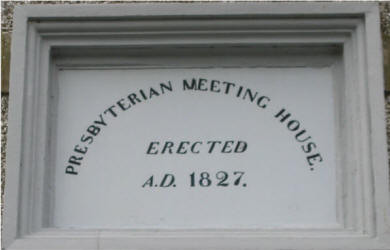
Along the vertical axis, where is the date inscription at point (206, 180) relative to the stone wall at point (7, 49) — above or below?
below

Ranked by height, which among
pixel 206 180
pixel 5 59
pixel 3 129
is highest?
pixel 5 59

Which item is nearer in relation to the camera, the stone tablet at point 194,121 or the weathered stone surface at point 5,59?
the stone tablet at point 194,121

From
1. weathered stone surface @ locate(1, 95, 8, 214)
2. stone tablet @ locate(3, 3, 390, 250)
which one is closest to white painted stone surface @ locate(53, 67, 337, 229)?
stone tablet @ locate(3, 3, 390, 250)

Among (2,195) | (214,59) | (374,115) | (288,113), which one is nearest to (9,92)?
(2,195)

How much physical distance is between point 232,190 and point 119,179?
30 cm

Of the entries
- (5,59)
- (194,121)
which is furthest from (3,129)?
(194,121)

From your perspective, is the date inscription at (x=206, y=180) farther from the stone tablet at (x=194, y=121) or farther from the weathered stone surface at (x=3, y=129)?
the weathered stone surface at (x=3, y=129)

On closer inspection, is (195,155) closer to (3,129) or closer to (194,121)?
(194,121)

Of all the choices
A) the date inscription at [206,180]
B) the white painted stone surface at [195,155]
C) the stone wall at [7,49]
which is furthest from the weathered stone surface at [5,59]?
the date inscription at [206,180]

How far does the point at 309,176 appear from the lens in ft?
7.52

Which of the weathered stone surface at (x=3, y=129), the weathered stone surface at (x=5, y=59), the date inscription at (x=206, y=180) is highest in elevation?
the weathered stone surface at (x=5, y=59)

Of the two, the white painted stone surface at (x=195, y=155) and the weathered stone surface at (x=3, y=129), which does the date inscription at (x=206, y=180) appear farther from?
the weathered stone surface at (x=3, y=129)

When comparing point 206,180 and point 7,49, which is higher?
point 7,49

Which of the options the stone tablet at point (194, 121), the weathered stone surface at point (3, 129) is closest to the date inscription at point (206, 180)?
the stone tablet at point (194, 121)
